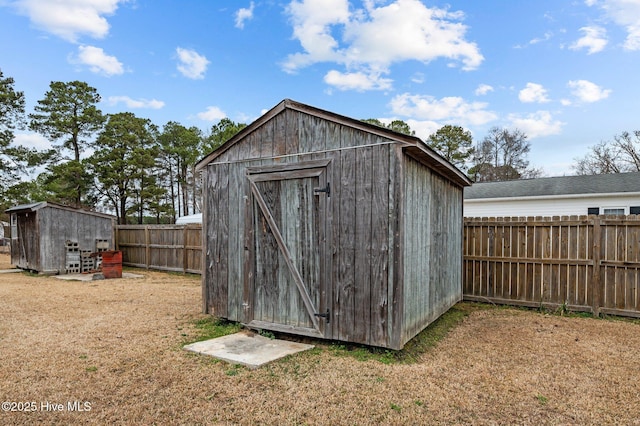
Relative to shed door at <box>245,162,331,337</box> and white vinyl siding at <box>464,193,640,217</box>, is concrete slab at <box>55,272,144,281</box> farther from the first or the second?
white vinyl siding at <box>464,193,640,217</box>

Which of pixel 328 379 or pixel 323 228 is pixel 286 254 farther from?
pixel 328 379

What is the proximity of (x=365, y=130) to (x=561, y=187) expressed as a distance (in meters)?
12.8

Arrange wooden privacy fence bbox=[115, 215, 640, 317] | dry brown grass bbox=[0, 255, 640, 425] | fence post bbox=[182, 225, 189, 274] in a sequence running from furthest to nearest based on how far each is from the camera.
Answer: fence post bbox=[182, 225, 189, 274] → wooden privacy fence bbox=[115, 215, 640, 317] → dry brown grass bbox=[0, 255, 640, 425]

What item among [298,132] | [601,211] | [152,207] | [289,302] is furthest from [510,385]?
[152,207]

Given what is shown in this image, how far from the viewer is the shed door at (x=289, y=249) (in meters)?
4.37

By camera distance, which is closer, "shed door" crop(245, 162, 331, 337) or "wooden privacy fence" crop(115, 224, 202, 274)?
"shed door" crop(245, 162, 331, 337)

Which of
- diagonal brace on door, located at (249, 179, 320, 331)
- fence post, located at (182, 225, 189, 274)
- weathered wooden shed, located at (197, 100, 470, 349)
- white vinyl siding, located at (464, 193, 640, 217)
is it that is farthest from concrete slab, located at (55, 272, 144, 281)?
white vinyl siding, located at (464, 193, 640, 217)

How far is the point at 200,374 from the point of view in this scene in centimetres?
348

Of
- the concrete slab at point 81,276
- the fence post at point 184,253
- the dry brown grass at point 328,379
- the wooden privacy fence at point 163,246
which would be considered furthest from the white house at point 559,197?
the concrete slab at point 81,276

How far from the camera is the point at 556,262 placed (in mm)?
6410

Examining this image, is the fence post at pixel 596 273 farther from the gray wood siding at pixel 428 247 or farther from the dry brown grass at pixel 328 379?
the gray wood siding at pixel 428 247

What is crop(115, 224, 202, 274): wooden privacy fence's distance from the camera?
11.3 m

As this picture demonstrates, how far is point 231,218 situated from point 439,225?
Result: 10.6 feet

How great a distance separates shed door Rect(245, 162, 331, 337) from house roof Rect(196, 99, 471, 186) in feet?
2.08
